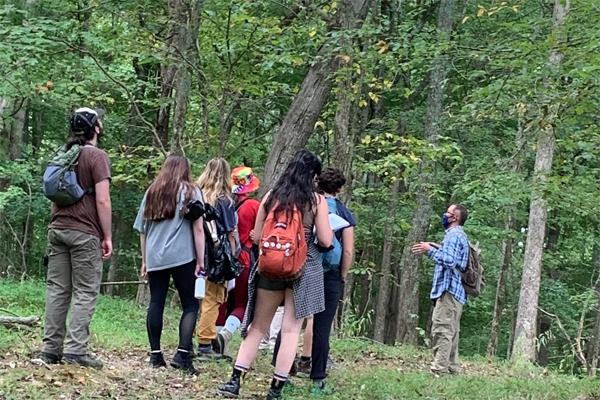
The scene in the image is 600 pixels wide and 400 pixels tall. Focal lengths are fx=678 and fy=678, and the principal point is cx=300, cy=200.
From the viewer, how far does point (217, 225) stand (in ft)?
20.1

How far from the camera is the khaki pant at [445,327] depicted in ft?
24.1

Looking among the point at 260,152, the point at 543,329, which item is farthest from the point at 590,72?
the point at 543,329

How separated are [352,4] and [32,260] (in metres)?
17.0

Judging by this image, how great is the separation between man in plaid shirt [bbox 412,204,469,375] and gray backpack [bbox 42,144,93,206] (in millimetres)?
3566

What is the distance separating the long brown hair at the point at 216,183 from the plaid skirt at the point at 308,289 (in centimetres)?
124

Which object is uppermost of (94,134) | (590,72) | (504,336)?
(590,72)

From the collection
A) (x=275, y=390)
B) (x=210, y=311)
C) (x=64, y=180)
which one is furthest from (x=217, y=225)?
(x=275, y=390)

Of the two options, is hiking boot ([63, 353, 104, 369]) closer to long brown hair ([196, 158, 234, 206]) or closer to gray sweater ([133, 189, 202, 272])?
gray sweater ([133, 189, 202, 272])

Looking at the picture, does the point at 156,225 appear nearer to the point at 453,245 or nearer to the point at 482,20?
the point at 453,245

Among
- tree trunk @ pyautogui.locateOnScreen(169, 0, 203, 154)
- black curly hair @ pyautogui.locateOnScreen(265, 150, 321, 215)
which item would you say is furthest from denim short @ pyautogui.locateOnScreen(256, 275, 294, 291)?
tree trunk @ pyautogui.locateOnScreen(169, 0, 203, 154)

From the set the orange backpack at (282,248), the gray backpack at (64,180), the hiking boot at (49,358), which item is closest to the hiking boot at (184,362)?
the hiking boot at (49,358)

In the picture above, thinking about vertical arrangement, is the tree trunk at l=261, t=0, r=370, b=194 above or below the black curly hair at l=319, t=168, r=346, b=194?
above

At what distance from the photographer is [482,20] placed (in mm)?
13500

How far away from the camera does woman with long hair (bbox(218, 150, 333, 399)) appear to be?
494 centimetres
